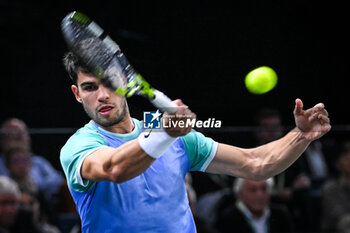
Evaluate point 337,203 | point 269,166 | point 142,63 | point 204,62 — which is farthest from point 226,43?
point 269,166

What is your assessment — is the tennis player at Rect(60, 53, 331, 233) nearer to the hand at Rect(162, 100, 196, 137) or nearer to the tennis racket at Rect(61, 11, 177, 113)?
the tennis racket at Rect(61, 11, 177, 113)

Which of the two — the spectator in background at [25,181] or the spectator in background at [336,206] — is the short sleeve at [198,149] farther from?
the spectator in background at [336,206]

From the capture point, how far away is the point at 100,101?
7.38 feet

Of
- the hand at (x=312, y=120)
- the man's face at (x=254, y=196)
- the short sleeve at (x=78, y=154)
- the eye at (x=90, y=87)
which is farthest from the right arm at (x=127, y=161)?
the man's face at (x=254, y=196)

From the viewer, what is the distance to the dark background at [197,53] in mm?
4453

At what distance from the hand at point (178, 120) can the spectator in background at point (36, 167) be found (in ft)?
8.07

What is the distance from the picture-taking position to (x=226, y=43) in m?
4.91

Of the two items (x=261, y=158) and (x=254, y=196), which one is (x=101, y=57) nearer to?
(x=261, y=158)

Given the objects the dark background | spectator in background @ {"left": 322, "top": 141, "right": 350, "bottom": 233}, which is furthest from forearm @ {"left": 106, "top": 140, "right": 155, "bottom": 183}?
spectator in background @ {"left": 322, "top": 141, "right": 350, "bottom": 233}

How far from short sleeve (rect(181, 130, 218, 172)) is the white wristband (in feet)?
1.58

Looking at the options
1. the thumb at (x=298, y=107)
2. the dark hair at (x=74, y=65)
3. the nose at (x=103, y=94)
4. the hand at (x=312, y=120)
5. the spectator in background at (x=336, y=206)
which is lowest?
the spectator in background at (x=336, y=206)

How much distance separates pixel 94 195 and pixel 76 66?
451mm

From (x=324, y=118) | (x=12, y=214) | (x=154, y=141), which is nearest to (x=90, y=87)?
(x=154, y=141)

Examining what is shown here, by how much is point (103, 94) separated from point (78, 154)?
24cm
